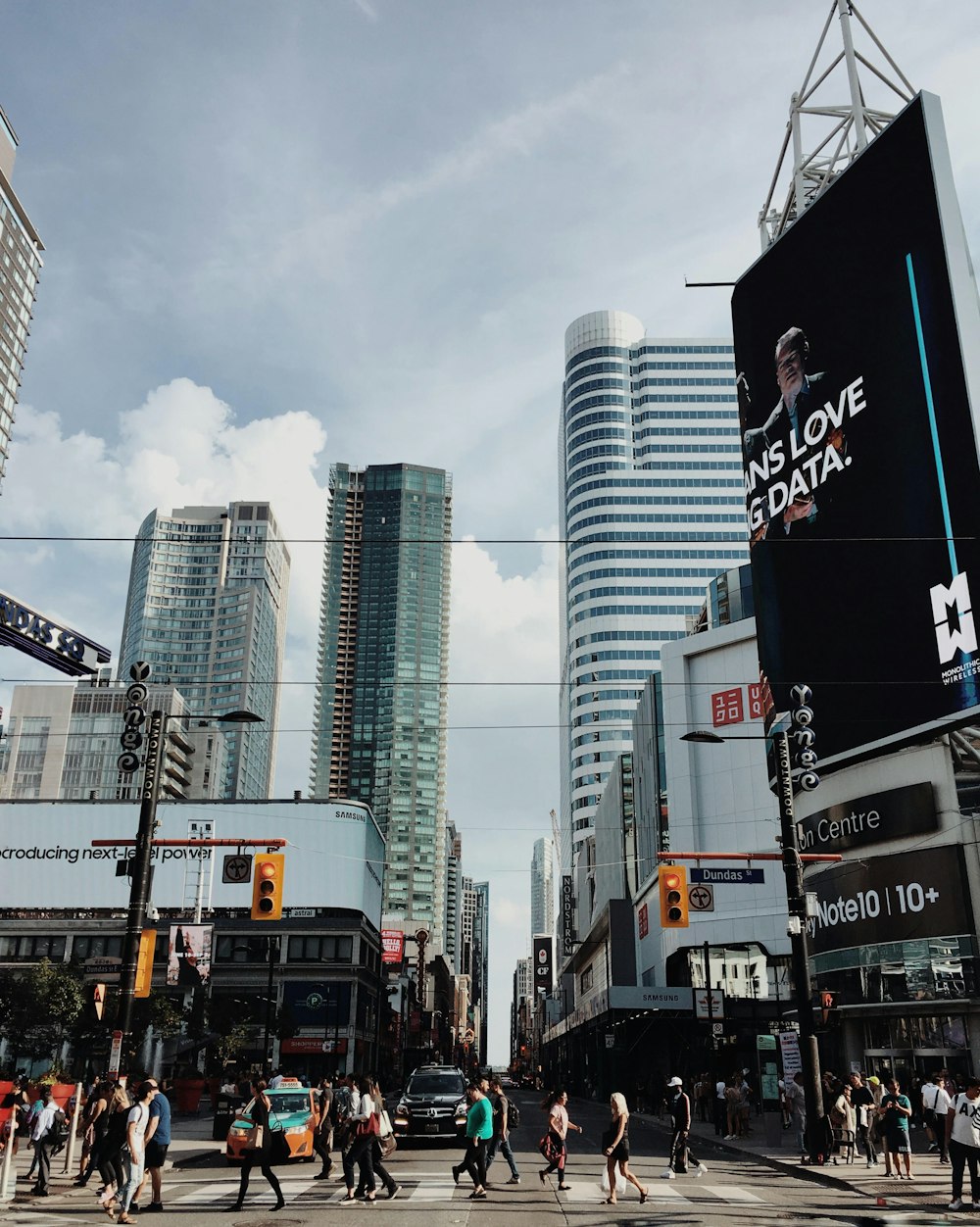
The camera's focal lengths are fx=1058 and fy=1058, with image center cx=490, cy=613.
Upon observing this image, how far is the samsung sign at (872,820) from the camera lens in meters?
39.0

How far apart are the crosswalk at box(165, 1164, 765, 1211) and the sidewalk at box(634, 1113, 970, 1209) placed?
2.38 meters

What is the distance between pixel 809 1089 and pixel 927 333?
28.4 meters

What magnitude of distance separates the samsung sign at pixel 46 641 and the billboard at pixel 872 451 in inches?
953

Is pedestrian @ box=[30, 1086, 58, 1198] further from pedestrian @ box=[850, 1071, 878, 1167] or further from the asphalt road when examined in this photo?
pedestrian @ box=[850, 1071, 878, 1167]

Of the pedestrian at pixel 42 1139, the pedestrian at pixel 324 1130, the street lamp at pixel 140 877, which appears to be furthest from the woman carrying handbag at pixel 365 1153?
the street lamp at pixel 140 877

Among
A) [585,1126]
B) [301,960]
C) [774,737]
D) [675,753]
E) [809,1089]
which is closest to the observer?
[809,1089]

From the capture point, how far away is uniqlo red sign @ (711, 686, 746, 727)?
73.6 metres

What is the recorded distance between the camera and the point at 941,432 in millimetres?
39000

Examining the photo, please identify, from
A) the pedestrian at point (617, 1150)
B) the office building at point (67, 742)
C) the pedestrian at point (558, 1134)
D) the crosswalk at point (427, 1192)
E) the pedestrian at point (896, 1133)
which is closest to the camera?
the crosswalk at point (427, 1192)

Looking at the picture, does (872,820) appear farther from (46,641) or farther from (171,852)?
(171,852)

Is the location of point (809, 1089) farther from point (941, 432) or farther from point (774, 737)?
point (941, 432)

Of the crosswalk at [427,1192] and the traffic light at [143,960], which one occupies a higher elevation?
the traffic light at [143,960]

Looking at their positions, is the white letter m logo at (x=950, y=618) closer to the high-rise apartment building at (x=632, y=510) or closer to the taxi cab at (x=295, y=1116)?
the taxi cab at (x=295, y=1116)

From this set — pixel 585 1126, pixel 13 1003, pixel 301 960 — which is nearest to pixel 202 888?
pixel 301 960
